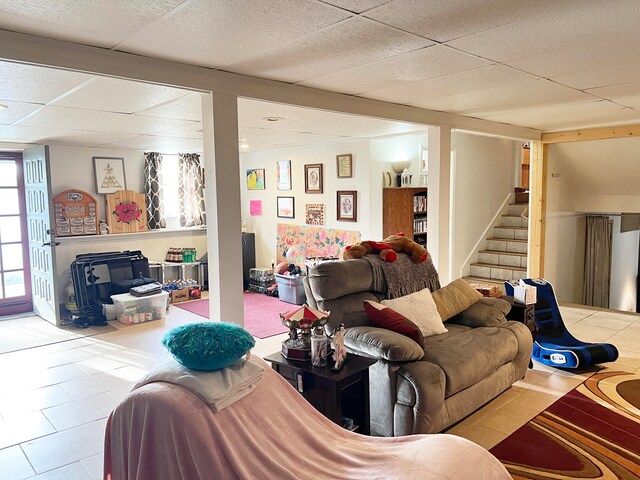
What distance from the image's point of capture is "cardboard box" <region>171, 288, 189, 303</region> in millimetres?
7145

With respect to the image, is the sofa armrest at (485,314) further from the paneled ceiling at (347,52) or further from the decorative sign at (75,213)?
the decorative sign at (75,213)

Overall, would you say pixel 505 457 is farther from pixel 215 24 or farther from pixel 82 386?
pixel 82 386

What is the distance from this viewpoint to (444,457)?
173 cm

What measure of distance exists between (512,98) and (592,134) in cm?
269

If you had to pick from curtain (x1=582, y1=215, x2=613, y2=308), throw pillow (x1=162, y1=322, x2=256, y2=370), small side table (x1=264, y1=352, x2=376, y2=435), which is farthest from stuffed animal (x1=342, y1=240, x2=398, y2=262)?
curtain (x1=582, y1=215, x2=613, y2=308)

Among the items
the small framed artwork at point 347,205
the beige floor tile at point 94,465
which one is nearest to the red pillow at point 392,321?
the beige floor tile at point 94,465

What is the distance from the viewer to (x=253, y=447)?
165cm

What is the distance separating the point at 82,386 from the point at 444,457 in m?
3.33

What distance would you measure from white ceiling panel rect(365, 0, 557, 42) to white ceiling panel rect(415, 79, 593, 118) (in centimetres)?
140

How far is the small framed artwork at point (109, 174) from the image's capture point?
676 cm

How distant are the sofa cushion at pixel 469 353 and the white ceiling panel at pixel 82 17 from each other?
2343 millimetres

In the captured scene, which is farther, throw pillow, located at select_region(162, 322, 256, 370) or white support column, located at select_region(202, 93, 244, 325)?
white support column, located at select_region(202, 93, 244, 325)

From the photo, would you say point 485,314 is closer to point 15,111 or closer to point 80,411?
point 80,411

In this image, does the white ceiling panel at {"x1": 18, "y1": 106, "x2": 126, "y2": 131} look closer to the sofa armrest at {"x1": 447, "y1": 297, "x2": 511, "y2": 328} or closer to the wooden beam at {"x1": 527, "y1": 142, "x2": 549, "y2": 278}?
the sofa armrest at {"x1": 447, "y1": 297, "x2": 511, "y2": 328}
